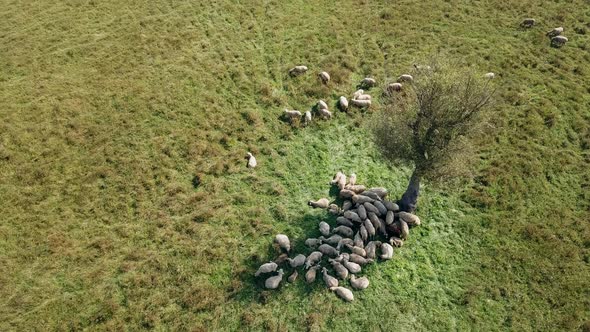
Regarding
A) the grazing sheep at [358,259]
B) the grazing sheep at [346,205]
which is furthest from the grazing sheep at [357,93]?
the grazing sheep at [358,259]

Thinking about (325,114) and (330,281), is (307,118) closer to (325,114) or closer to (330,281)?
(325,114)

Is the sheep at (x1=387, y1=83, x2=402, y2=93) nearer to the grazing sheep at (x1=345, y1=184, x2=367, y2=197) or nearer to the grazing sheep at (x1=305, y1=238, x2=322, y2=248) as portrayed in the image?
the grazing sheep at (x1=345, y1=184, x2=367, y2=197)

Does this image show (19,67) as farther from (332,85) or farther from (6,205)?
(332,85)

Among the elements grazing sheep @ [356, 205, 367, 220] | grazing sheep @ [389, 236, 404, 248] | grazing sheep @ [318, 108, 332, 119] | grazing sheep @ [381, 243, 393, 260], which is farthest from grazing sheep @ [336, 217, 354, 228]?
grazing sheep @ [318, 108, 332, 119]

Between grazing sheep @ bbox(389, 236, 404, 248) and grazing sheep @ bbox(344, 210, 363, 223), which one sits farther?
grazing sheep @ bbox(344, 210, 363, 223)

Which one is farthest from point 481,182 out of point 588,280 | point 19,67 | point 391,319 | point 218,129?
point 19,67

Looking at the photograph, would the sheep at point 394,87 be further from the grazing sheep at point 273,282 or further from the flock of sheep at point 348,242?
the grazing sheep at point 273,282
